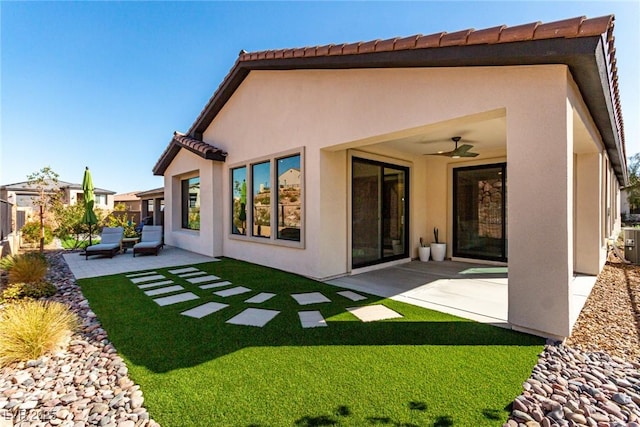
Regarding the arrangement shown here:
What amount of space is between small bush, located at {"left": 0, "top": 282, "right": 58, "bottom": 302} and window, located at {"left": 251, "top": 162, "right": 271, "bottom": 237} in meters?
5.47

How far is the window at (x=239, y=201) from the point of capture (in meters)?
10.9

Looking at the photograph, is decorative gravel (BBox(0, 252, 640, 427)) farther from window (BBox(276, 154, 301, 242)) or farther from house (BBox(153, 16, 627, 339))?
window (BBox(276, 154, 301, 242))

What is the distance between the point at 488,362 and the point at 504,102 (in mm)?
3691

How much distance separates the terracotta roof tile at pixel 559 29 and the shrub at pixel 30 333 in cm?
772

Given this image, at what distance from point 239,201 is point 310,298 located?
20.1 feet

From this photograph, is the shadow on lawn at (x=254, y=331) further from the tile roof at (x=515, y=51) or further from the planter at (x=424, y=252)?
the planter at (x=424, y=252)

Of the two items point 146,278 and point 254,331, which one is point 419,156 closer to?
point 254,331

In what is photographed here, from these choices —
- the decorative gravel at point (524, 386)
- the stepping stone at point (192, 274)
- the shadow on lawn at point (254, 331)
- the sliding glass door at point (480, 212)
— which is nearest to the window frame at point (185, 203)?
the stepping stone at point (192, 274)

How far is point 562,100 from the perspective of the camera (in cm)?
393

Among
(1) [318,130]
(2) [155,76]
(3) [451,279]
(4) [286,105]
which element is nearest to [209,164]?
(4) [286,105]

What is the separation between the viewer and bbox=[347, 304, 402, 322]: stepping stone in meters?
5.08

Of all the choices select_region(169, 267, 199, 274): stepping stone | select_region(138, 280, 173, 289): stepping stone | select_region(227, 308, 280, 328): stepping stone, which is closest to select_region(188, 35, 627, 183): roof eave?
select_region(227, 308, 280, 328): stepping stone

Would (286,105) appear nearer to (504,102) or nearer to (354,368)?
(504,102)

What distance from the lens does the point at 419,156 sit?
1044cm
